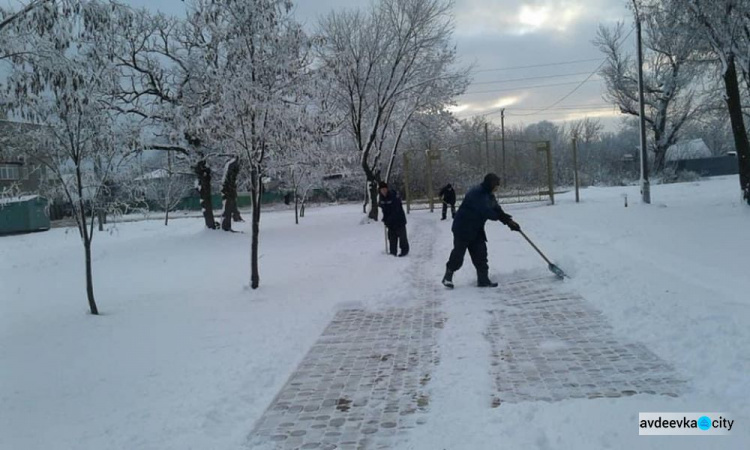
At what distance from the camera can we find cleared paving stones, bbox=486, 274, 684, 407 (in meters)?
4.50

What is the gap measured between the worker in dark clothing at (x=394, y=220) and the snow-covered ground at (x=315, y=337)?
592mm

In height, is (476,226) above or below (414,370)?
above

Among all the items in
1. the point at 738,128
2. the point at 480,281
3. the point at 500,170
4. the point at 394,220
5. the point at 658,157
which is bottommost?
the point at 480,281

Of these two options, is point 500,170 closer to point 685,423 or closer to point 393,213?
point 393,213

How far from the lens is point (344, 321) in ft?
24.7

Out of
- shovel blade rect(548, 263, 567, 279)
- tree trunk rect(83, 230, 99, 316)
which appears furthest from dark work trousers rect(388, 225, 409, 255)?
tree trunk rect(83, 230, 99, 316)

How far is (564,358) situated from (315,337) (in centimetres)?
287

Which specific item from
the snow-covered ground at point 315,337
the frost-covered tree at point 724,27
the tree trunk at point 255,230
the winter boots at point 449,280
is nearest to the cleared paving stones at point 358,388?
the snow-covered ground at point 315,337

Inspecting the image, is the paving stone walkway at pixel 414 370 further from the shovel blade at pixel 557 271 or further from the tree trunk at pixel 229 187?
the tree trunk at pixel 229 187

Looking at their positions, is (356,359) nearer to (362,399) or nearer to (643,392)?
(362,399)

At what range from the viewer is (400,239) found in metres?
13.4

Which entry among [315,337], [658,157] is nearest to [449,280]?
[315,337]

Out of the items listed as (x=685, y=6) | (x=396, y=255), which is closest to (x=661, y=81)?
(x=685, y=6)

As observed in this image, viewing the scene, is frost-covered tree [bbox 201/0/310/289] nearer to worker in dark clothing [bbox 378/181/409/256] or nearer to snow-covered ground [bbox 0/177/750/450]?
snow-covered ground [bbox 0/177/750/450]
